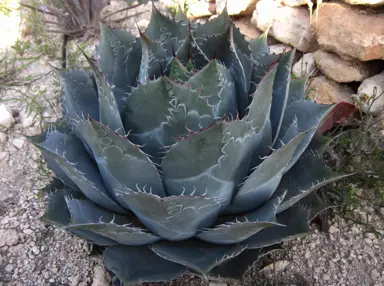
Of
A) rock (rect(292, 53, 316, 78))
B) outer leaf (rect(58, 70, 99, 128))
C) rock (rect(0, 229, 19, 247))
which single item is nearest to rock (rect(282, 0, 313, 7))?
rock (rect(292, 53, 316, 78))

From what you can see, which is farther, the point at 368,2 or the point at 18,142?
the point at 18,142

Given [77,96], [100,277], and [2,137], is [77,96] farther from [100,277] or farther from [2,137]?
[2,137]

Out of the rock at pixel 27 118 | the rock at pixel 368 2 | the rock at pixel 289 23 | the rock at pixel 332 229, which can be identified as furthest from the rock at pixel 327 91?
the rock at pixel 27 118

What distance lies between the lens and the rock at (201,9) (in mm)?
2994

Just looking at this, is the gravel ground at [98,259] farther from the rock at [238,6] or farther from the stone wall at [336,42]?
the rock at [238,6]

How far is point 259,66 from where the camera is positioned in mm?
1426

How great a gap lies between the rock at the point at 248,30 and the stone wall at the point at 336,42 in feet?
0.46

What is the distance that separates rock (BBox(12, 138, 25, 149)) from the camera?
2291 mm

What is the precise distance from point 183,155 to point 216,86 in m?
0.22

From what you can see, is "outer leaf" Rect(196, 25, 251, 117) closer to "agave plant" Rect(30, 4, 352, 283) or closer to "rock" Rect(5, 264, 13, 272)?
"agave plant" Rect(30, 4, 352, 283)

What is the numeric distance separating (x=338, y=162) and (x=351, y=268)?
0.44 metres

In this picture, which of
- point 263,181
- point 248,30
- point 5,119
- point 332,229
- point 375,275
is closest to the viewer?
point 263,181

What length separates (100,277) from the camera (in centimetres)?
167

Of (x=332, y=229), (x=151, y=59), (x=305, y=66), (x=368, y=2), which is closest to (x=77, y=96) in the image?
(x=151, y=59)
